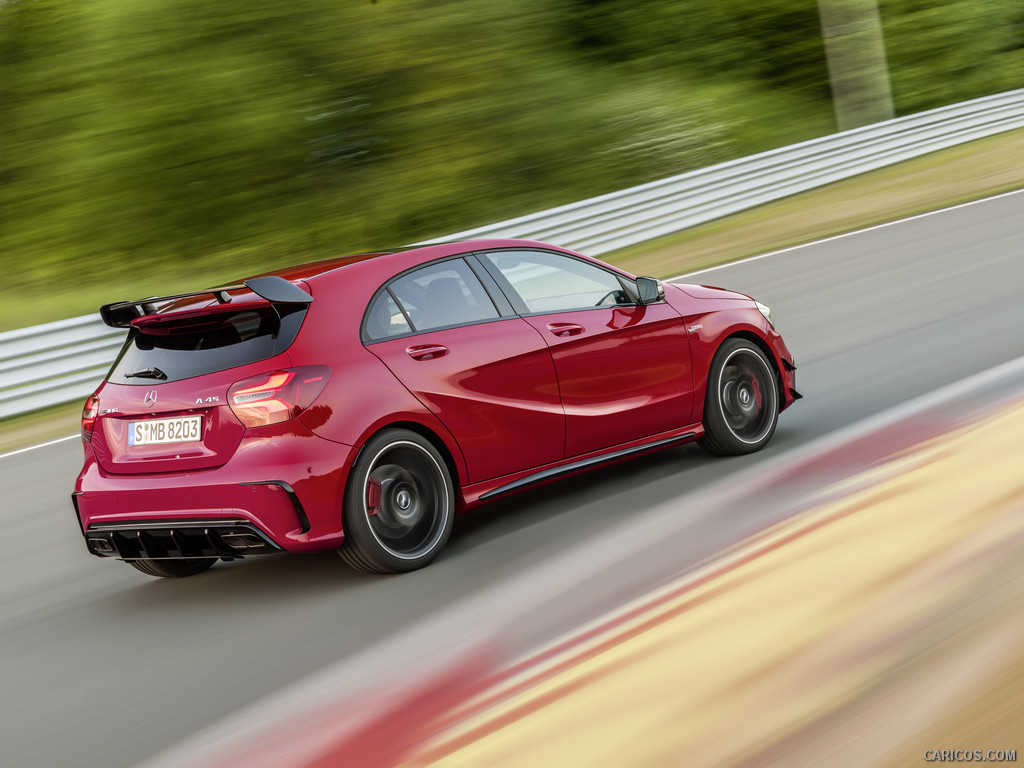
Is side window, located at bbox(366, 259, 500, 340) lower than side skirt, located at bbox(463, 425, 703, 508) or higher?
higher

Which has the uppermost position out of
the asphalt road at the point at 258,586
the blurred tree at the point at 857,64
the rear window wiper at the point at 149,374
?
the blurred tree at the point at 857,64

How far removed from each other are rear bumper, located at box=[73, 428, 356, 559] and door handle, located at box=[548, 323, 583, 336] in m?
1.42

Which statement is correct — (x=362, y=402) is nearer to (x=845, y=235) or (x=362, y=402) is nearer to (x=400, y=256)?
(x=400, y=256)

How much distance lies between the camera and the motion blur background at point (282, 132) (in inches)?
872

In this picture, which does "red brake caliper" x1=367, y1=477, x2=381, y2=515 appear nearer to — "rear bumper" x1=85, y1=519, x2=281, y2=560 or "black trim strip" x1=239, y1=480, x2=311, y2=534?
"black trim strip" x1=239, y1=480, x2=311, y2=534

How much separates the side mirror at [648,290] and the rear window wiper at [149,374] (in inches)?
101

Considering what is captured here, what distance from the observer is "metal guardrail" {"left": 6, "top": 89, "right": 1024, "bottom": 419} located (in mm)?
12062

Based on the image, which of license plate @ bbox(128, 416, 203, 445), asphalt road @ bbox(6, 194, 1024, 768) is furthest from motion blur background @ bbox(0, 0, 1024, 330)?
license plate @ bbox(128, 416, 203, 445)

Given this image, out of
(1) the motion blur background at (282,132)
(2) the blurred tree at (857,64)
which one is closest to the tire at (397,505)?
(1) the motion blur background at (282,132)

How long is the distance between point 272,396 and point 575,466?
1.75 metres

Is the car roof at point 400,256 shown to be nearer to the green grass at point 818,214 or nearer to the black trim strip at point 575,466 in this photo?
the black trim strip at point 575,466

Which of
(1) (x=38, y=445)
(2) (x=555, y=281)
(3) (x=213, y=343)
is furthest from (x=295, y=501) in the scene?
(1) (x=38, y=445)

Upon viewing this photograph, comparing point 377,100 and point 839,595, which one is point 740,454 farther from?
point 377,100

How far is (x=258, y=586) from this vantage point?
5.84 meters
